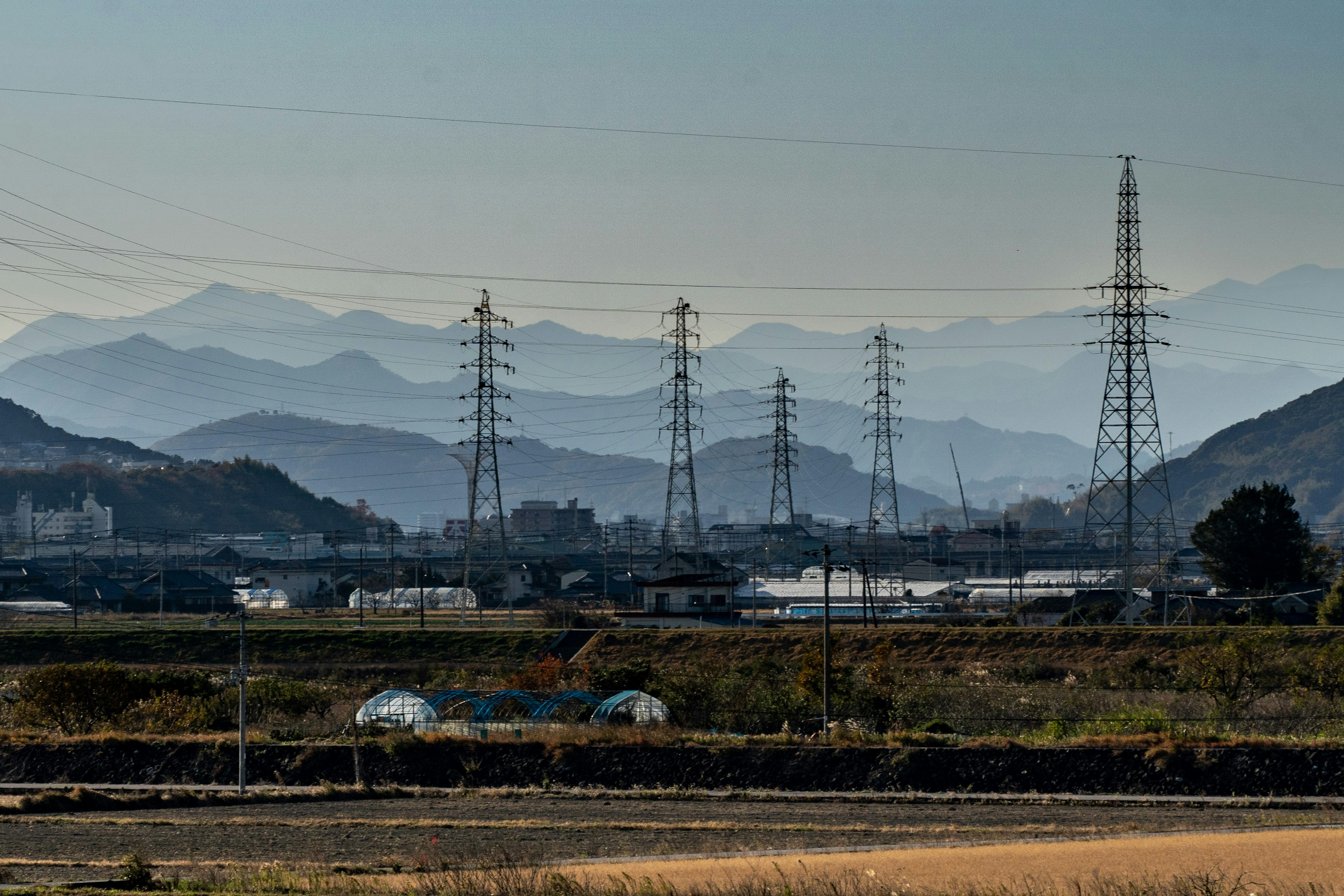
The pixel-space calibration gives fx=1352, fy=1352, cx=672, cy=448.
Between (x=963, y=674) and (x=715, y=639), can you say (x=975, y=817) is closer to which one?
(x=963, y=674)

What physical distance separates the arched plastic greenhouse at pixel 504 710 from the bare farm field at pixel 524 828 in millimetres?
6454

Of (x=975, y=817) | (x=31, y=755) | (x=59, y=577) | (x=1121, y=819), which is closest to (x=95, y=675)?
(x=31, y=755)

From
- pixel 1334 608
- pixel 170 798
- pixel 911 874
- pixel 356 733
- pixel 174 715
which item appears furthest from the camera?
pixel 1334 608

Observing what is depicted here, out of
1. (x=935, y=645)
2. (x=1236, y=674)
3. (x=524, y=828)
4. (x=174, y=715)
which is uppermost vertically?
(x=1236, y=674)

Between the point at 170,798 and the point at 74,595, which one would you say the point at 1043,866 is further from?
the point at 74,595

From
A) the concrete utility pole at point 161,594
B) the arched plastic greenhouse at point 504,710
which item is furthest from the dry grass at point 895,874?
the concrete utility pole at point 161,594

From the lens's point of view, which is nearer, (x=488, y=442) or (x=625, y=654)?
(x=625, y=654)

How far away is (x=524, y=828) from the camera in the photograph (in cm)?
2806

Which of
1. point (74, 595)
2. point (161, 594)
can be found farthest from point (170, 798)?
point (74, 595)

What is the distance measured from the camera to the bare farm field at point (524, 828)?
81.9ft

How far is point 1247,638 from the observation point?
4469 cm

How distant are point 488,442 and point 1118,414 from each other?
3126cm

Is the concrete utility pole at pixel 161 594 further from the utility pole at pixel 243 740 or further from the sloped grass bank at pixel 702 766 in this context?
the utility pole at pixel 243 740

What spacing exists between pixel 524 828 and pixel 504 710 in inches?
496
